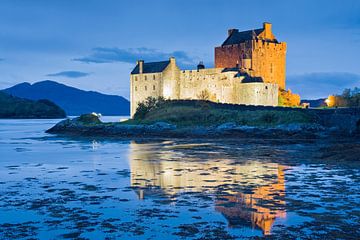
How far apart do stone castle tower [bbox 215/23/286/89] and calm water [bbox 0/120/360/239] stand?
1574 inches

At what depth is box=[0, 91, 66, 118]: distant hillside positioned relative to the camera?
153875 millimetres

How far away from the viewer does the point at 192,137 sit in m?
37.6

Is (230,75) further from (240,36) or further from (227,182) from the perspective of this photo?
(227,182)

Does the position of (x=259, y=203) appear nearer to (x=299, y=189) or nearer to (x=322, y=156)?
(x=299, y=189)

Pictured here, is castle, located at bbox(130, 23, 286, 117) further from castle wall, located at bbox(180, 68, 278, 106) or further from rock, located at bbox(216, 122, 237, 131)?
rock, located at bbox(216, 122, 237, 131)

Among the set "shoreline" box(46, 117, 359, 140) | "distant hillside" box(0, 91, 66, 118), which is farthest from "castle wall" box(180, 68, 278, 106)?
"distant hillside" box(0, 91, 66, 118)

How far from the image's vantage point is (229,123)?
39.4 meters

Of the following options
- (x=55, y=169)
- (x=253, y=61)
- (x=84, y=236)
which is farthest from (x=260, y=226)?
(x=253, y=61)

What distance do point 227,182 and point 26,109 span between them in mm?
151745

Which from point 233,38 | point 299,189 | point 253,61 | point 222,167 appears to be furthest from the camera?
point 233,38

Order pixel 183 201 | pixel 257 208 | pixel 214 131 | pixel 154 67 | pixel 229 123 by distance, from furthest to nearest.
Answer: pixel 154 67 → pixel 229 123 → pixel 214 131 → pixel 183 201 → pixel 257 208

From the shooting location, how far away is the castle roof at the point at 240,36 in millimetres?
59103

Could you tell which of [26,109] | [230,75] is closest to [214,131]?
[230,75]

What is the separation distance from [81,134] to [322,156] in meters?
28.8
